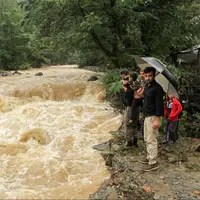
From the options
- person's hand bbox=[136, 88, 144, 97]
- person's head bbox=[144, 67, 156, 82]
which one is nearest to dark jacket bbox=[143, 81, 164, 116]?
person's head bbox=[144, 67, 156, 82]

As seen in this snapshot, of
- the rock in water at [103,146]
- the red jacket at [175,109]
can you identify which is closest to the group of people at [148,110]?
the red jacket at [175,109]

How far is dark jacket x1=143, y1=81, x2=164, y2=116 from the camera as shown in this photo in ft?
13.3

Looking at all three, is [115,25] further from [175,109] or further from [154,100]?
[154,100]

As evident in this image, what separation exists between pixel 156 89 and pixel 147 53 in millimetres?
8487

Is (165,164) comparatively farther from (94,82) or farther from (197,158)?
(94,82)

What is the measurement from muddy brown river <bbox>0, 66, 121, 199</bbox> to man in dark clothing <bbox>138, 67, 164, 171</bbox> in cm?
107

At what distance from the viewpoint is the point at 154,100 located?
418cm

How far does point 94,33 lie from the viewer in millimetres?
11539

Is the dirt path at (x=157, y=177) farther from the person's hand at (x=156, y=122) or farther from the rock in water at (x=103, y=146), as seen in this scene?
the person's hand at (x=156, y=122)

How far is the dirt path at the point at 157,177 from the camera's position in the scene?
12.0 ft

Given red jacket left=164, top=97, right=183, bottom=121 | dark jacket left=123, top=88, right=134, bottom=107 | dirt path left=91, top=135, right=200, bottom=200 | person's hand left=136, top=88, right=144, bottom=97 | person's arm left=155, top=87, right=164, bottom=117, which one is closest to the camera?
dirt path left=91, top=135, right=200, bottom=200

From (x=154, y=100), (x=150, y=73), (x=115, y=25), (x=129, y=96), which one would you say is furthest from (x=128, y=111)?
(x=115, y=25)

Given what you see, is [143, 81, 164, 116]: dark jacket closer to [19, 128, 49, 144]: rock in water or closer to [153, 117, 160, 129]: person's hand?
[153, 117, 160, 129]: person's hand

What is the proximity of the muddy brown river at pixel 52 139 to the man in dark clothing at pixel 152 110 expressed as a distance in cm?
107
